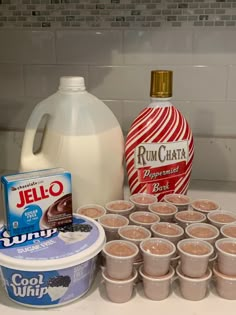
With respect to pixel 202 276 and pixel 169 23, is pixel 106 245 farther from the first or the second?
pixel 169 23

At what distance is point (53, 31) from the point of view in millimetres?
963

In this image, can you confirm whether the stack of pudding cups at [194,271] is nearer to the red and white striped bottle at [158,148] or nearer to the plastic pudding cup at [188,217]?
the plastic pudding cup at [188,217]

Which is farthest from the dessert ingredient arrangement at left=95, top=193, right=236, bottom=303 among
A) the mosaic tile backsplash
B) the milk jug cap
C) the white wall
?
the mosaic tile backsplash

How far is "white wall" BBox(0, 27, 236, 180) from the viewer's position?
929 millimetres

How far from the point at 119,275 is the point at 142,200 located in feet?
0.62

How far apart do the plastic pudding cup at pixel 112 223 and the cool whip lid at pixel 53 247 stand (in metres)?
0.02

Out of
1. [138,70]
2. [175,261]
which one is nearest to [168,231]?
[175,261]

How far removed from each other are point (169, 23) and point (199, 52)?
0.29ft

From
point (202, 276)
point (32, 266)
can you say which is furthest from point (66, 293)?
point (202, 276)

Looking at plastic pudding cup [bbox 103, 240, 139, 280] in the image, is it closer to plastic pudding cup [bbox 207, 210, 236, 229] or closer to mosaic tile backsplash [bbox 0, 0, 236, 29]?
plastic pudding cup [bbox 207, 210, 236, 229]

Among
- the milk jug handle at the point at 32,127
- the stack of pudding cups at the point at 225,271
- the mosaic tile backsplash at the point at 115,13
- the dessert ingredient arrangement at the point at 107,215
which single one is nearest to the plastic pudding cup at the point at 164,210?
the dessert ingredient arrangement at the point at 107,215

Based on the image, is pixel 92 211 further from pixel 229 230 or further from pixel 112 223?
pixel 229 230

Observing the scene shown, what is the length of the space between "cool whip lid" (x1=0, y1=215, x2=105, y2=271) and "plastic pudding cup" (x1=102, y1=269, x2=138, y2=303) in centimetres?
4

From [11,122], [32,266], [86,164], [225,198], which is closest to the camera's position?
[32,266]
